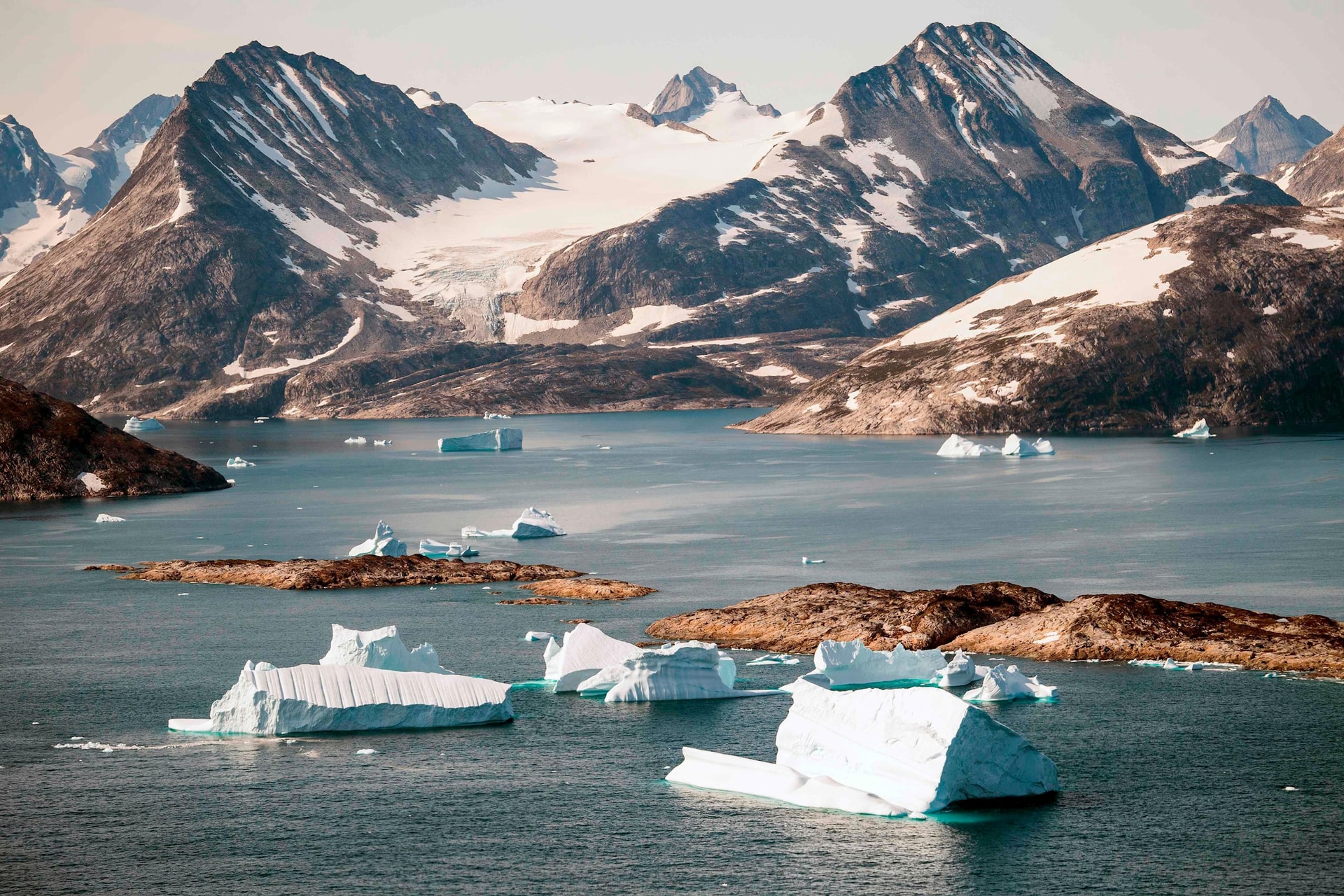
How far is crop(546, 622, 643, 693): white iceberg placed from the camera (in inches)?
2051

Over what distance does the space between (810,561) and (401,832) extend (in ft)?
178

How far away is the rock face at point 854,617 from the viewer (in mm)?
59250

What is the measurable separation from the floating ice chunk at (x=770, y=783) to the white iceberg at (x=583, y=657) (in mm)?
11051

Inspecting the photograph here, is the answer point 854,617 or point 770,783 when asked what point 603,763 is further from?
point 854,617

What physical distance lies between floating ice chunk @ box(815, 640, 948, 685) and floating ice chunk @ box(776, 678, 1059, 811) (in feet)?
37.6

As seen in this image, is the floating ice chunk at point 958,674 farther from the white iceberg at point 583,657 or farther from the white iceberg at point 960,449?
the white iceberg at point 960,449

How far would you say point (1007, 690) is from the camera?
48594mm

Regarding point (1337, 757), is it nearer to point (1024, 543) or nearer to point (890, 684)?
point (890, 684)

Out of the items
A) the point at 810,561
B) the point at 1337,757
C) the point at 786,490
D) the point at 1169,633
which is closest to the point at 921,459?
the point at 786,490

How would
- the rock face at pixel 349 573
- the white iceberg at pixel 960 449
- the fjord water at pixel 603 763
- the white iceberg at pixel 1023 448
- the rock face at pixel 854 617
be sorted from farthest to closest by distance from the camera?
the white iceberg at pixel 1023 448, the white iceberg at pixel 960 449, the rock face at pixel 349 573, the rock face at pixel 854 617, the fjord water at pixel 603 763

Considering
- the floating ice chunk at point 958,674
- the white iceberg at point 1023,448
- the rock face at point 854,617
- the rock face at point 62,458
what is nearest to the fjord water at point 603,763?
the floating ice chunk at point 958,674

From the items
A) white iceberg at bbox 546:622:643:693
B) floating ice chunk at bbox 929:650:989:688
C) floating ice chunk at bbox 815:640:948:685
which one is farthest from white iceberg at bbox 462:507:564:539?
floating ice chunk at bbox 929:650:989:688

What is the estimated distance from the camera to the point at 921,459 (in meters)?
185

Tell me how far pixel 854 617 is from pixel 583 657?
1391 cm
